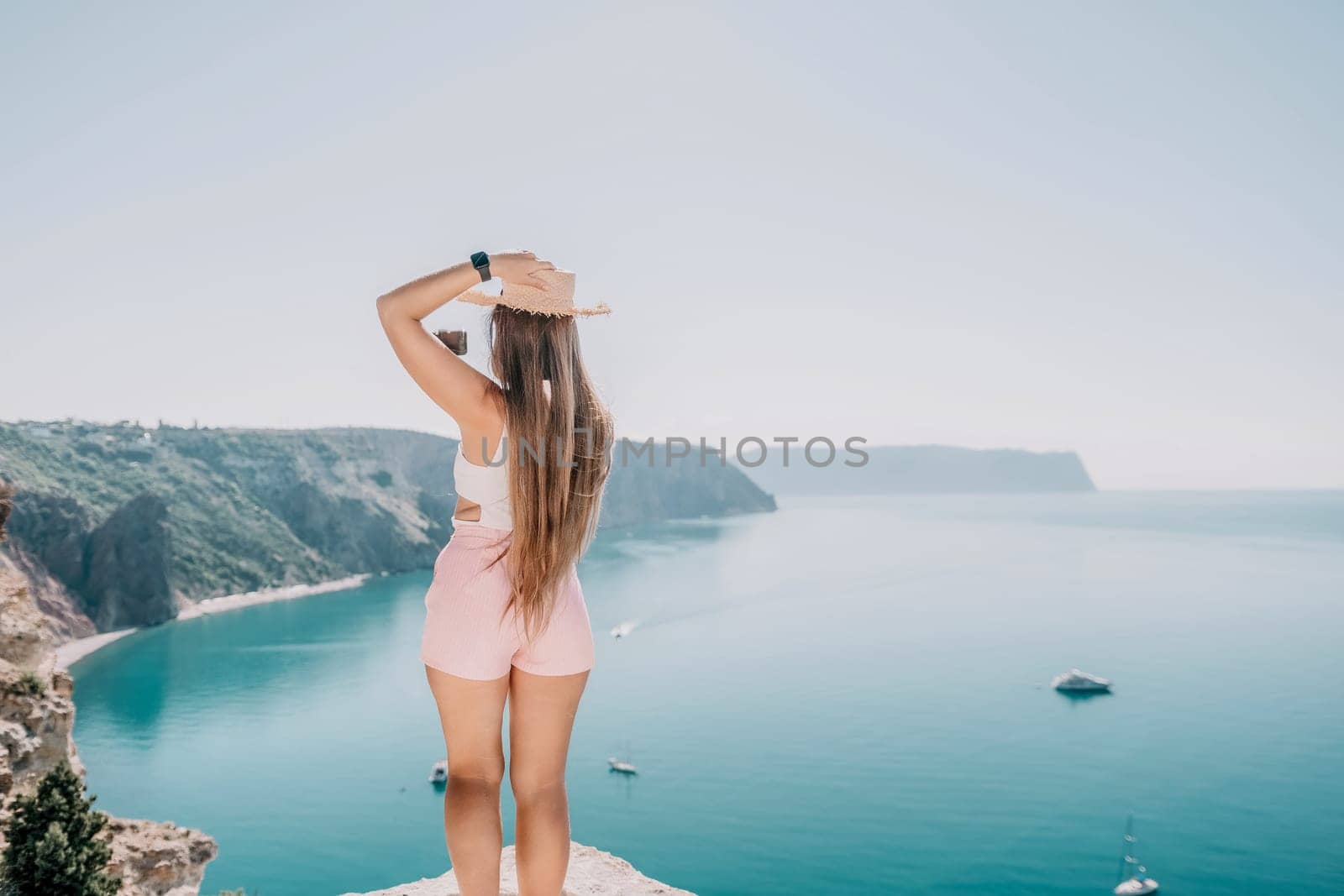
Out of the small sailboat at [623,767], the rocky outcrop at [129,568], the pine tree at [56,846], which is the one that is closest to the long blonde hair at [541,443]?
the pine tree at [56,846]

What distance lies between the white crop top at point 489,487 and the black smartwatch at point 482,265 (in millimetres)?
420

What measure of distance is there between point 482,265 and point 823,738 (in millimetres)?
40640

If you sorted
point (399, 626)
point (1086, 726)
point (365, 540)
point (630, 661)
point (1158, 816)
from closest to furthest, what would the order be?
point (1158, 816) → point (1086, 726) → point (630, 661) → point (399, 626) → point (365, 540)

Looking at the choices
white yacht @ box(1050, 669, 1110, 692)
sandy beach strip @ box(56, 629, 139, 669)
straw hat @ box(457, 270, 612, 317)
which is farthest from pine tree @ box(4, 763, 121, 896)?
sandy beach strip @ box(56, 629, 139, 669)

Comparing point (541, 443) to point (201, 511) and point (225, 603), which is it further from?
point (201, 511)

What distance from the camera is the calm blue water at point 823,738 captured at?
3006 centimetres

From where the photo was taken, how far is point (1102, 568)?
88.0 m

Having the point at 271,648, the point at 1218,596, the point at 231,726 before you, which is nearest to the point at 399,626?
the point at 271,648

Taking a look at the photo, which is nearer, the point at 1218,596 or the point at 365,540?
the point at 1218,596

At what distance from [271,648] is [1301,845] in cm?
5818

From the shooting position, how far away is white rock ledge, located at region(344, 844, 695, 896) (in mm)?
4062

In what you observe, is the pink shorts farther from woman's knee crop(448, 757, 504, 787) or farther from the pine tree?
the pine tree

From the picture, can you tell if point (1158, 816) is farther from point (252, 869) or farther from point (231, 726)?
point (231, 726)

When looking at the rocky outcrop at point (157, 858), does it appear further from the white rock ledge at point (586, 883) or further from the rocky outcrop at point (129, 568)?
the rocky outcrop at point (129, 568)
